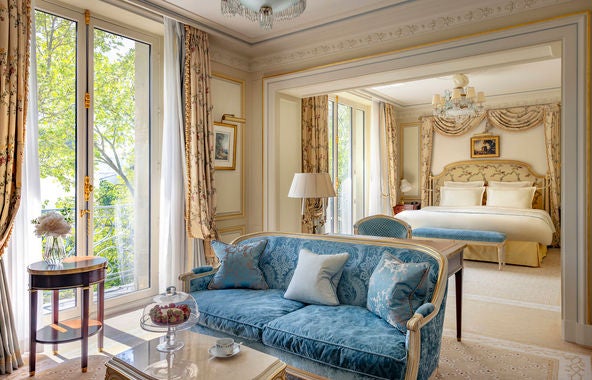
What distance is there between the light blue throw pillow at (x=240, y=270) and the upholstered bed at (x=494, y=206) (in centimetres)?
428

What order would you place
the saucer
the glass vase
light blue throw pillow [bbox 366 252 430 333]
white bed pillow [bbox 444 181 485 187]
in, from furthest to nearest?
white bed pillow [bbox 444 181 485 187], the glass vase, light blue throw pillow [bbox 366 252 430 333], the saucer

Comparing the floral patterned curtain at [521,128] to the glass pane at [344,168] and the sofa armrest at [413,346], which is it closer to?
the glass pane at [344,168]

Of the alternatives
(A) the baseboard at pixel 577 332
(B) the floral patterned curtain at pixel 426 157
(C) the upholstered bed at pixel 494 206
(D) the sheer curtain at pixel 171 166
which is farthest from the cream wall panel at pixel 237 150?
(B) the floral patterned curtain at pixel 426 157

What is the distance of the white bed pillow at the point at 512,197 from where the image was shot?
7203 millimetres

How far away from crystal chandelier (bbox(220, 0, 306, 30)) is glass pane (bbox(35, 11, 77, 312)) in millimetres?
1749

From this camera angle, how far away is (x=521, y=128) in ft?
24.8

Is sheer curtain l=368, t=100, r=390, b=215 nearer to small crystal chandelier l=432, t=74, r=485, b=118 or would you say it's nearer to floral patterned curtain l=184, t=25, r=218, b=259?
small crystal chandelier l=432, t=74, r=485, b=118

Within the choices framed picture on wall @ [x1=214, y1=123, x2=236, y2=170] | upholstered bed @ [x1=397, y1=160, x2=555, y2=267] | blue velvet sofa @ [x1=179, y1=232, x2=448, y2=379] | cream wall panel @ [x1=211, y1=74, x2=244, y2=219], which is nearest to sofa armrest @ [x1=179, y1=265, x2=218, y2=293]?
blue velvet sofa @ [x1=179, y1=232, x2=448, y2=379]

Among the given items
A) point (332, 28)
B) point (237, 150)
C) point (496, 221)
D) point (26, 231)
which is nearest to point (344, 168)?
point (496, 221)

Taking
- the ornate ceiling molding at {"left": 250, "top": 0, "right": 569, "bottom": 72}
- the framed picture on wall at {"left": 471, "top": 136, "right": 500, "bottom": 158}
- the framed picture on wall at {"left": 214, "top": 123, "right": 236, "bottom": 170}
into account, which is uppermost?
the ornate ceiling molding at {"left": 250, "top": 0, "right": 569, "bottom": 72}

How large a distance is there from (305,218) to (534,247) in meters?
3.40

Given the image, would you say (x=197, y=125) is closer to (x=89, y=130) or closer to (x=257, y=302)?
(x=89, y=130)

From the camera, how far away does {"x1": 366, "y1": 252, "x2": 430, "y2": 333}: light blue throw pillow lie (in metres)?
2.20

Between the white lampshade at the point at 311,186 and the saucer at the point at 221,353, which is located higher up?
the white lampshade at the point at 311,186
